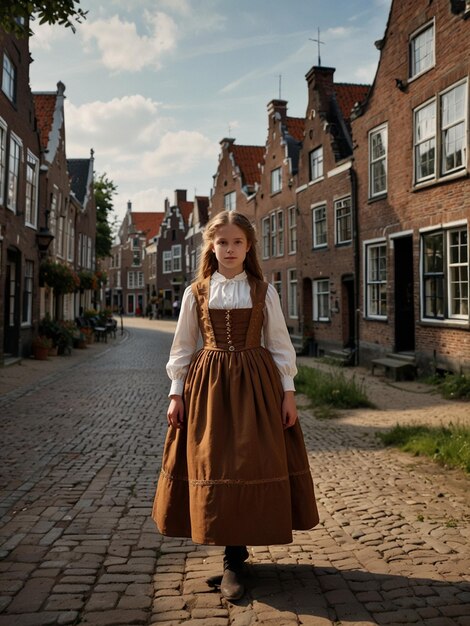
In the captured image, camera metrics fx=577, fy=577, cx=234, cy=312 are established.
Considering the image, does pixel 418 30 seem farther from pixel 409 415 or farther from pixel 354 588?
pixel 354 588

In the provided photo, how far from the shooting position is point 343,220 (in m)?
18.5

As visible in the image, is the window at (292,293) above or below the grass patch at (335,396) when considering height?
above

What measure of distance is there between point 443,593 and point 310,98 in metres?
20.5

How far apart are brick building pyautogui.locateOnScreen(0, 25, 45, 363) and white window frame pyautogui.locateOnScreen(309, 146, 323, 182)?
31.2 ft

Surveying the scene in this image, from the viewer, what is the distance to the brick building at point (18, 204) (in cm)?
1493

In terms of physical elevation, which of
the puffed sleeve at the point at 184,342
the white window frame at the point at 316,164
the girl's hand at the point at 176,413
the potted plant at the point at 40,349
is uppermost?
the white window frame at the point at 316,164

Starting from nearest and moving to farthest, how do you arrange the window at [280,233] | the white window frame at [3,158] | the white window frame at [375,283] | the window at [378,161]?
1. the white window frame at [3,158]
2. the window at [378,161]
3. the white window frame at [375,283]
4. the window at [280,233]

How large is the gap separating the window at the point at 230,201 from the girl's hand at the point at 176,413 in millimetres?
32063

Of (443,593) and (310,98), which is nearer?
(443,593)

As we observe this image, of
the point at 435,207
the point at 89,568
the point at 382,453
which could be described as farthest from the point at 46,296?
the point at 89,568

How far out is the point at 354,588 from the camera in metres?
3.18

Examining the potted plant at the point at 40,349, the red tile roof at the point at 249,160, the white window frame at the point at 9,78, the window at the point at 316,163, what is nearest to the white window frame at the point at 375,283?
the window at the point at 316,163

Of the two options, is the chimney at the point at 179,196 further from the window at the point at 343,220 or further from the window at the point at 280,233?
the window at the point at 343,220

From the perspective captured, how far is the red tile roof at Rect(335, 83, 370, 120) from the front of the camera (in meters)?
20.9
